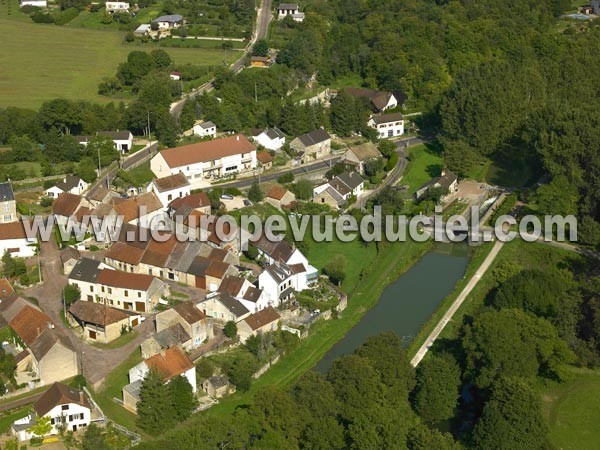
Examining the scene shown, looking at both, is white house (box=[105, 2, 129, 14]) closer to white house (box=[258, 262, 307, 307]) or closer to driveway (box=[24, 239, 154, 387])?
driveway (box=[24, 239, 154, 387])

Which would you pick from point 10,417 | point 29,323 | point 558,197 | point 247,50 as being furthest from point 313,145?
point 10,417

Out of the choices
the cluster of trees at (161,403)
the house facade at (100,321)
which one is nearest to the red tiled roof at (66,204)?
the house facade at (100,321)

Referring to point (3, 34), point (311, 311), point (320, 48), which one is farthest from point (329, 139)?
point (3, 34)

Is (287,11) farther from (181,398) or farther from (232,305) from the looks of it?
(181,398)

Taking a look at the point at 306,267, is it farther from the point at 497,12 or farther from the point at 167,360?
the point at 497,12

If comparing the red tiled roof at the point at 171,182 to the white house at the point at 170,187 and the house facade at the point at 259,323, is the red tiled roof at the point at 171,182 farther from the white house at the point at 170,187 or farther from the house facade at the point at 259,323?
the house facade at the point at 259,323

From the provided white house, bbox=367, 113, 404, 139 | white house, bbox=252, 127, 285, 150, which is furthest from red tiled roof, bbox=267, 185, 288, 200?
white house, bbox=367, 113, 404, 139
